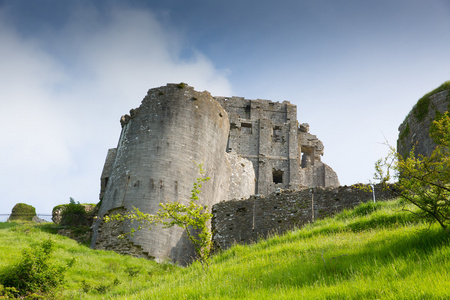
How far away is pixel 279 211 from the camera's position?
54.3 ft

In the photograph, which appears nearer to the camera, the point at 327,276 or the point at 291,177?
the point at 327,276

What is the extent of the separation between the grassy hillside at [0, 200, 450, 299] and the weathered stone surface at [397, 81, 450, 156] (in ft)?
15.3

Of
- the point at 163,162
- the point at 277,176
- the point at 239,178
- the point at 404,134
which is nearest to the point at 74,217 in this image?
the point at 163,162

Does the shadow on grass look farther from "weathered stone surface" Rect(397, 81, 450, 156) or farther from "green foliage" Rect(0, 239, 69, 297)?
"weathered stone surface" Rect(397, 81, 450, 156)

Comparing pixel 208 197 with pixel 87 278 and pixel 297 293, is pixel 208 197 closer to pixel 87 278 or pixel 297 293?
pixel 87 278

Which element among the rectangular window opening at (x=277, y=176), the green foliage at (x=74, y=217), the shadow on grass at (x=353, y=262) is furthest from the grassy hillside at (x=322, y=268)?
the rectangular window opening at (x=277, y=176)

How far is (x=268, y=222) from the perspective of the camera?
54.1 feet

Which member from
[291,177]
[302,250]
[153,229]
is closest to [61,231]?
[153,229]

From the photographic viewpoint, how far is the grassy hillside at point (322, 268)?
6945 millimetres

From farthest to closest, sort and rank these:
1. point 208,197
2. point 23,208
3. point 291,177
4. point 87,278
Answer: point 291,177 < point 23,208 < point 208,197 < point 87,278

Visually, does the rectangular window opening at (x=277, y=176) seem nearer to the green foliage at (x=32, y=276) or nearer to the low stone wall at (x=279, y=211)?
the low stone wall at (x=279, y=211)

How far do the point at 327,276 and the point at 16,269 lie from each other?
7.37 m

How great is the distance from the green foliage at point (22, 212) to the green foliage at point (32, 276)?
64.1 ft

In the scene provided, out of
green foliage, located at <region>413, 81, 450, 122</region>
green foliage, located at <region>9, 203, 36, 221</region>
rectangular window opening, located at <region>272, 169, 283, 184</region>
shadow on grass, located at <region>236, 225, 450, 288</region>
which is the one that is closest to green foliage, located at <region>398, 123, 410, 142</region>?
green foliage, located at <region>413, 81, 450, 122</region>
